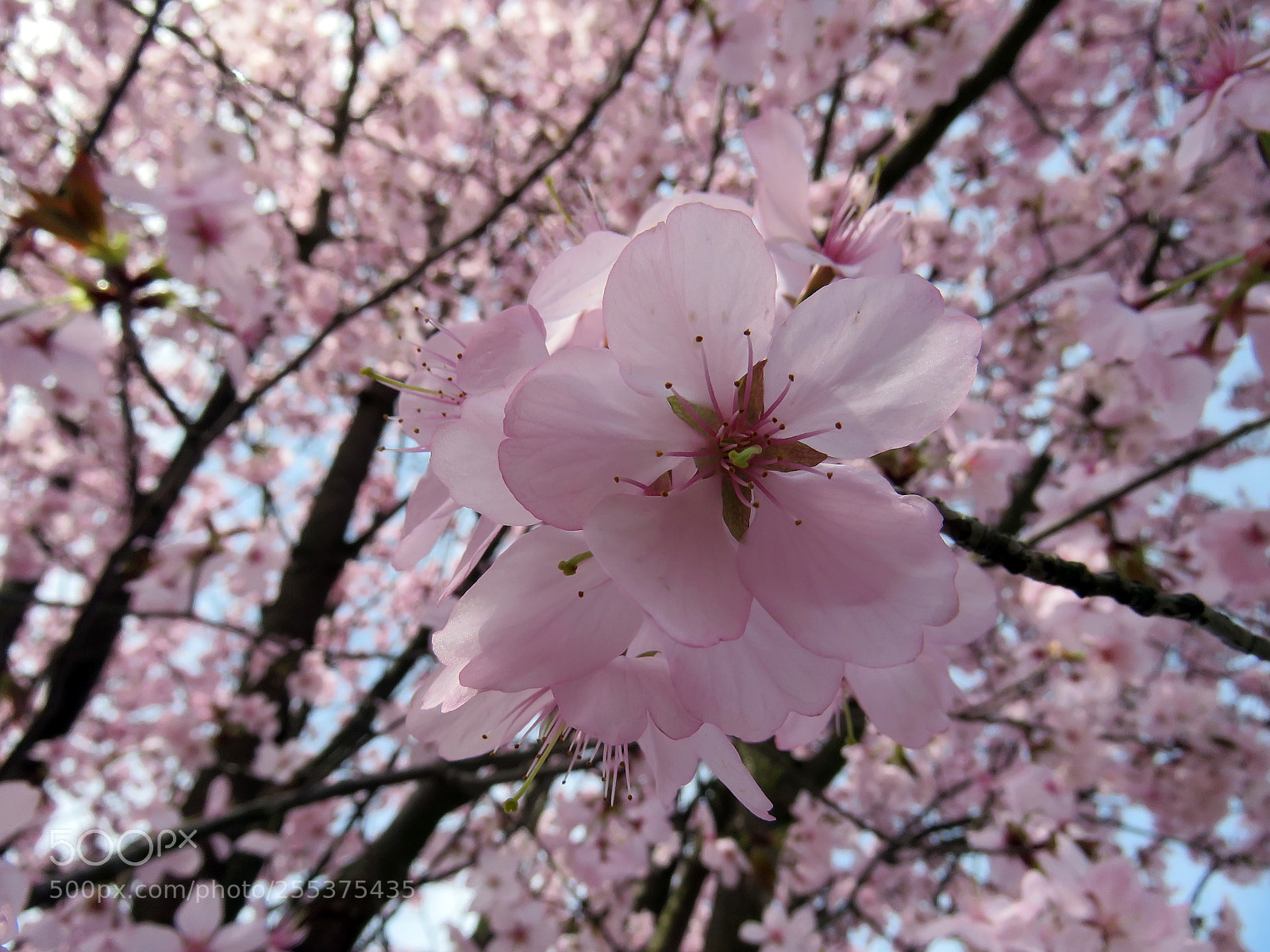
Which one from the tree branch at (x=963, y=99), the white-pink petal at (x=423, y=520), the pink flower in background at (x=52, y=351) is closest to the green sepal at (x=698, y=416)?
the white-pink petal at (x=423, y=520)

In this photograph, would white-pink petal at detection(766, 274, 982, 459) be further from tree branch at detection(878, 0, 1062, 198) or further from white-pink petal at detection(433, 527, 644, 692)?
tree branch at detection(878, 0, 1062, 198)

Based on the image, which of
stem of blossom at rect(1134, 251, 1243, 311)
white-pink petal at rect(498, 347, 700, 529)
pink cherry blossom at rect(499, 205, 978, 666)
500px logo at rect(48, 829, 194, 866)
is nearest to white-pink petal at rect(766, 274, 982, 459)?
pink cherry blossom at rect(499, 205, 978, 666)

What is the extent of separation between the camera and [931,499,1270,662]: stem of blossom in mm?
742

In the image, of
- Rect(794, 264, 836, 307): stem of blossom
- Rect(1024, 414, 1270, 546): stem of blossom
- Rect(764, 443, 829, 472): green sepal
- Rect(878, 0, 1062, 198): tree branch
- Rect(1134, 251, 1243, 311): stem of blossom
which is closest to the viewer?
Rect(764, 443, 829, 472): green sepal

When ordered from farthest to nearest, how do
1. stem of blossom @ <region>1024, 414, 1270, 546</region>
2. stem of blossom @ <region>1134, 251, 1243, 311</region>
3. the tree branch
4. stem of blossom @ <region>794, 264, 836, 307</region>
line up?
the tree branch
stem of blossom @ <region>1024, 414, 1270, 546</region>
stem of blossom @ <region>1134, 251, 1243, 311</region>
stem of blossom @ <region>794, 264, 836, 307</region>

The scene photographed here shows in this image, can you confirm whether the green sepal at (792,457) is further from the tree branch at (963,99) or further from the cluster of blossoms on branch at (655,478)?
the tree branch at (963,99)

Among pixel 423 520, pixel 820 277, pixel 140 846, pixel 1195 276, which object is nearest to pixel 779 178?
pixel 820 277

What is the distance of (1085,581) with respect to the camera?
31.9 inches

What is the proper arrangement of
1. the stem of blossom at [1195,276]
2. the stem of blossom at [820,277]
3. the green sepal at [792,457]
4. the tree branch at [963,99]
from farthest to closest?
the tree branch at [963,99] < the stem of blossom at [1195,276] < the stem of blossom at [820,277] < the green sepal at [792,457]

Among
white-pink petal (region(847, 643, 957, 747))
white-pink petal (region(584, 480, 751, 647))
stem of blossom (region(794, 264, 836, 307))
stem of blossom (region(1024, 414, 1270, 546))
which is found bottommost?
white-pink petal (region(847, 643, 957, 747))

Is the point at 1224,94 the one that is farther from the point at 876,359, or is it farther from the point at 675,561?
the point at 675,561

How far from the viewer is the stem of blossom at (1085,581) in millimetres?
742

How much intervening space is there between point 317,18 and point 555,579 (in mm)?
6888

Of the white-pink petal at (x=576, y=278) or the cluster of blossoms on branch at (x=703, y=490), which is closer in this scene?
the cluster of blossoms on branch at (x=703, y=490)
